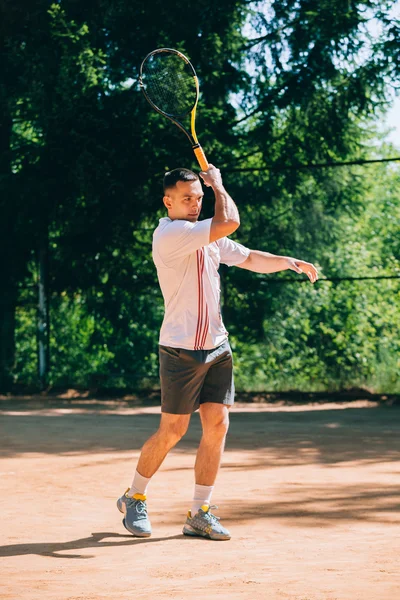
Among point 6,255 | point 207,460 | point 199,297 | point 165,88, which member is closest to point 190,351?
point 199,297

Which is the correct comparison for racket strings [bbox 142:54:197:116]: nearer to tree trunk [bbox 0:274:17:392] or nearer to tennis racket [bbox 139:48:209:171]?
tennis racket [bbox 139:48:209:171]

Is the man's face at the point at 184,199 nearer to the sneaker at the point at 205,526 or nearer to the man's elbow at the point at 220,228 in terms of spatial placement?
the man's elbow at the point at 220,228

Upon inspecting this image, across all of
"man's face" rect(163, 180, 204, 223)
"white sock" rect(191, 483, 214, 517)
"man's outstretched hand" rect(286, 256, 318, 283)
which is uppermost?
"man's face" rect(163, 180, 204, 223)

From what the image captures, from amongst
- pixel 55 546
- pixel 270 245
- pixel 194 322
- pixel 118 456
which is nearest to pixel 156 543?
pixel 55 546

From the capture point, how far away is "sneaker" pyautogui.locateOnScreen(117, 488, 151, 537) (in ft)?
18.4

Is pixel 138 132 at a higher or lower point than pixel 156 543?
higher

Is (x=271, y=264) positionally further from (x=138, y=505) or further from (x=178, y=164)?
(x=178, y=164)

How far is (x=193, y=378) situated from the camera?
18.6 ft

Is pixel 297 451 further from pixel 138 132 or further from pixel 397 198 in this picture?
pixel 397 198

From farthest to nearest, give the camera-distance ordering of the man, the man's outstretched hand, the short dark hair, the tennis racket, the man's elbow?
1. the tennis racket
2. the man's outstretched hand
3. the short dark hair
4. the man
5. the man's elbow

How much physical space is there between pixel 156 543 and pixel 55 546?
54 centimetres

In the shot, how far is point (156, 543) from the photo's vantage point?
17.9ft

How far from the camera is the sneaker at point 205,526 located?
18.1 ft

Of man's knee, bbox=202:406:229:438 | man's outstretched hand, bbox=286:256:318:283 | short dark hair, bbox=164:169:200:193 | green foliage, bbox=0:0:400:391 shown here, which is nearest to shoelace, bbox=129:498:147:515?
man's knee, bbox=202:406:229:438
